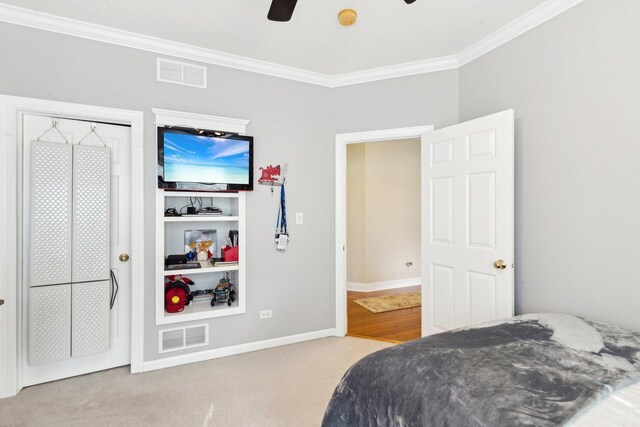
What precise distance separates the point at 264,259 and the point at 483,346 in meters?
2.18

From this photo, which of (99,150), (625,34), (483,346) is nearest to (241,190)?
(99,150)

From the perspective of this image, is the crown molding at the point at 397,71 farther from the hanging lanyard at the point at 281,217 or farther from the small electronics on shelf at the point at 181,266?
the small electronics on shelf at the point at 181,266

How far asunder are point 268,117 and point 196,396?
249 centimetres

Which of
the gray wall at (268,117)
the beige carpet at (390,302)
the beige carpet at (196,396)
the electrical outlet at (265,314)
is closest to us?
the beige carpet at (196,396)

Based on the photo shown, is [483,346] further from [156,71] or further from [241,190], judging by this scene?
[156,71]

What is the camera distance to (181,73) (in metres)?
2.74

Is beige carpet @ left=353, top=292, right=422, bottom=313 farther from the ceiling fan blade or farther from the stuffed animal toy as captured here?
the ceiling fan blade

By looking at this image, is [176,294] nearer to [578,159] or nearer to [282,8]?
[282,8]

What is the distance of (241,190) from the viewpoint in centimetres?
288

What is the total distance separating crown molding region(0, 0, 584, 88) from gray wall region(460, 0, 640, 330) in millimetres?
99

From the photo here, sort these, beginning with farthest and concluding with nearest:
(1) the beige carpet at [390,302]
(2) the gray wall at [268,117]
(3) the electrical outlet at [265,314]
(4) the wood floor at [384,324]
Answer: (1) the beige carpet at [390,302], (4) the wood floor at [384,324], (3) the electrical outlet at [265,314], (2) the gray wall at [268,117]

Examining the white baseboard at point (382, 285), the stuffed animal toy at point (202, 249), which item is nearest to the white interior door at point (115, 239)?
the stuffed animal toy at point (202, 249)

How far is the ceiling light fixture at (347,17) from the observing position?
2.21m

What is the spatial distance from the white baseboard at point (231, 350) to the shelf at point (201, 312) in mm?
328
